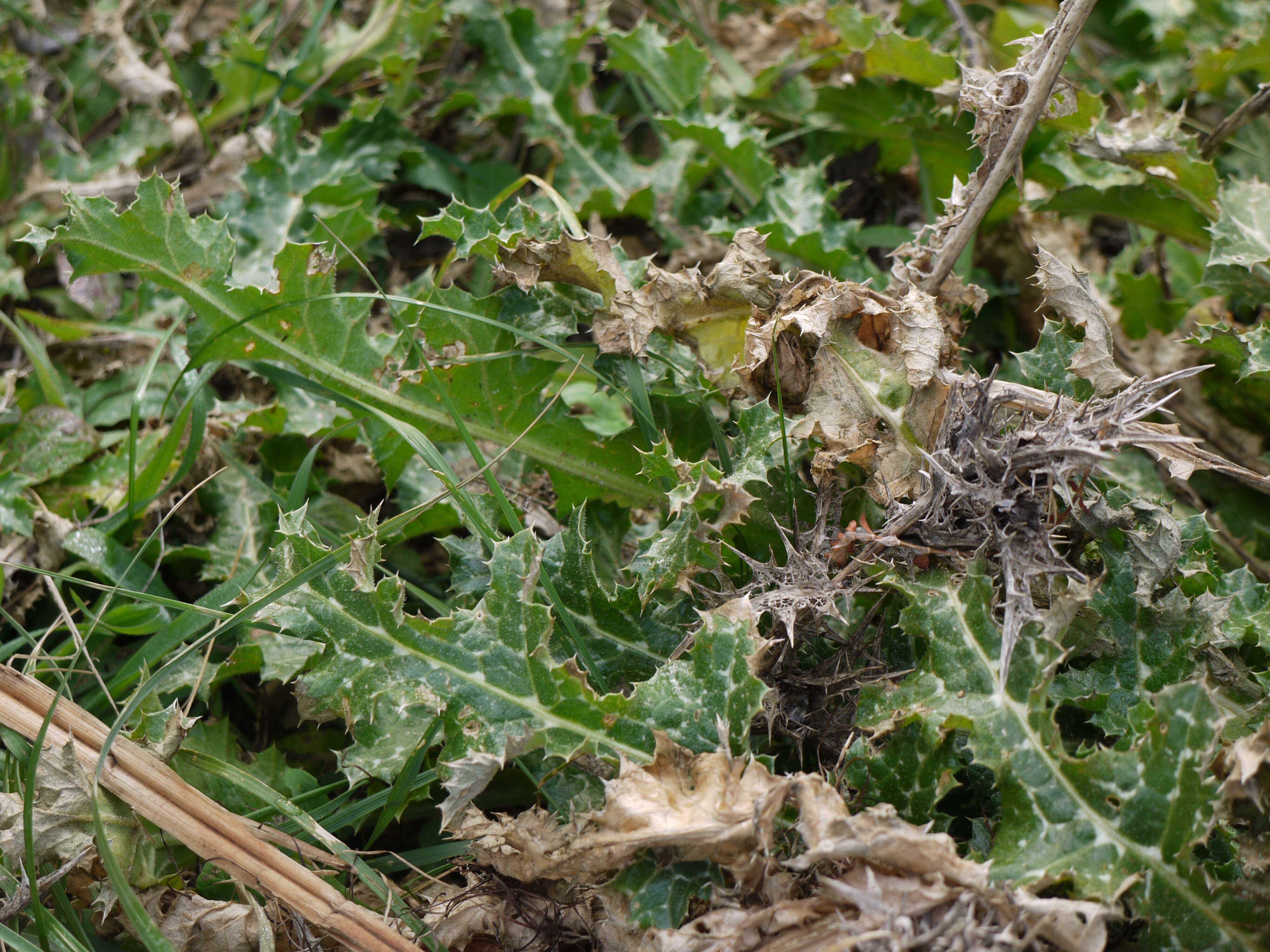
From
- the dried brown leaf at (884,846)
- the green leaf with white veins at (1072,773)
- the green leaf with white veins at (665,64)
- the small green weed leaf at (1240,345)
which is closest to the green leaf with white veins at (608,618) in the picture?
the green leaf with white veins at (1072,773)

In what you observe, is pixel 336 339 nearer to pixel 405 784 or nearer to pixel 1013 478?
pixel 405 784

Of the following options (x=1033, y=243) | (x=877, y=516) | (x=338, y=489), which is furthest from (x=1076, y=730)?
(x=338, y=489)

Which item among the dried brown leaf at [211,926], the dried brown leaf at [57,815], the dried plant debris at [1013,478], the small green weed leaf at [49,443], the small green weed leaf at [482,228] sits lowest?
the dried brown leaf at [211,926]

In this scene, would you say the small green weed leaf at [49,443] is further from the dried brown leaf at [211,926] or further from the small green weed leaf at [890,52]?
the small green weed leaf at [890,52]

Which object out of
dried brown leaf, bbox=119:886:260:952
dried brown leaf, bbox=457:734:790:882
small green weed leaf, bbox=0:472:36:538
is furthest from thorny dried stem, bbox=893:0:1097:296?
small green weed leaf, bbox=0:472:36:538

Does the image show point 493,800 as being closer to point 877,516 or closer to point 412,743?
point 412,743

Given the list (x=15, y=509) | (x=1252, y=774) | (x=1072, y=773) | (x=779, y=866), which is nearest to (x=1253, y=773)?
(x=1252, y=774)
